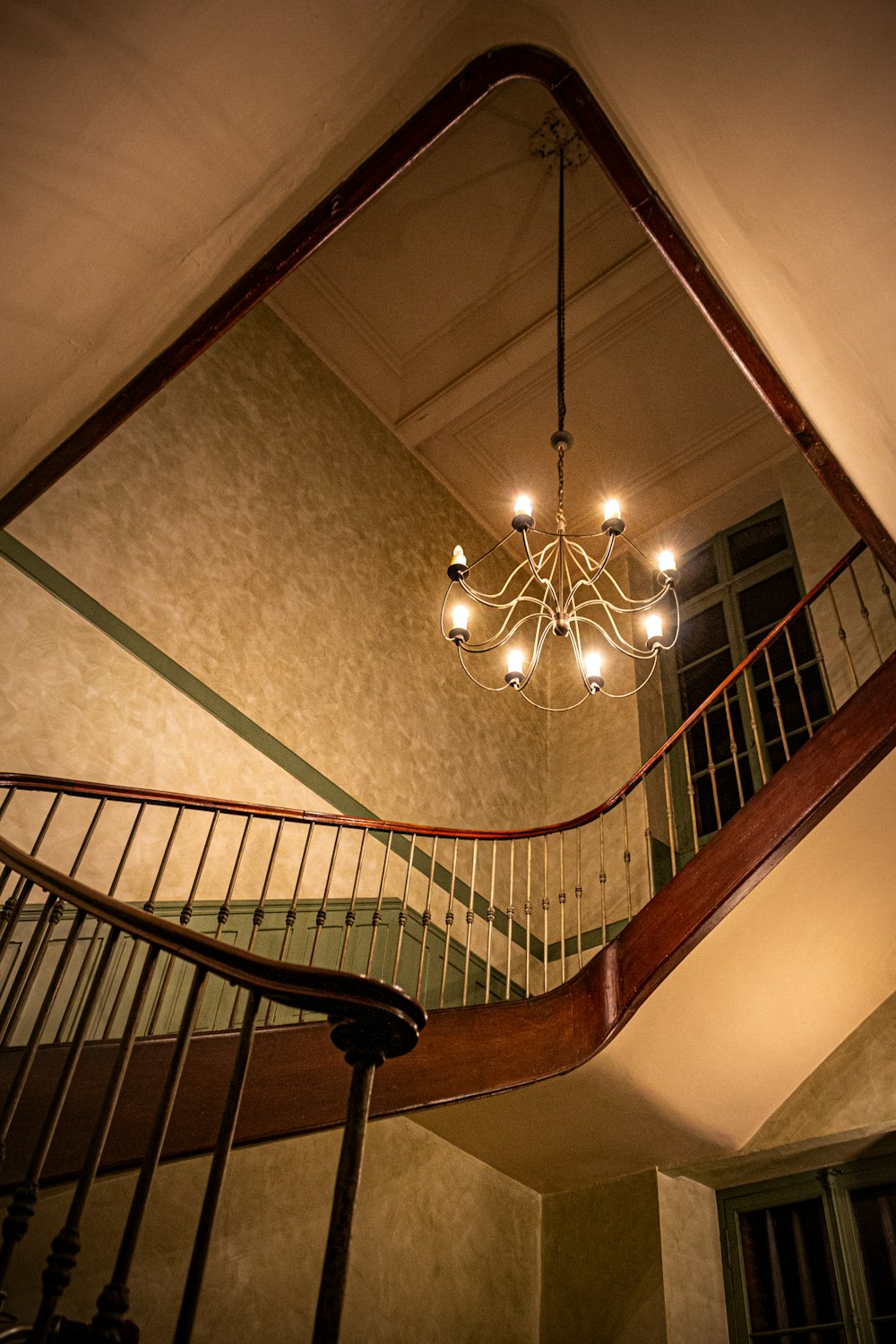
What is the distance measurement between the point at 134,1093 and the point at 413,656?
14.3 ft

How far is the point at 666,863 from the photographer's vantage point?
684cm

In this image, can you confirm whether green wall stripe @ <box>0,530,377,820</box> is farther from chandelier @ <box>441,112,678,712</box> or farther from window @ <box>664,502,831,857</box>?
window @ <box>664,502,831,857</box>

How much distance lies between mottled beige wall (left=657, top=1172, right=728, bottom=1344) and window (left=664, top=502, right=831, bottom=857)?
2.30m

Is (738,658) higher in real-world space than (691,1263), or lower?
higher

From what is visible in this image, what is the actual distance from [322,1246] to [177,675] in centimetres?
305

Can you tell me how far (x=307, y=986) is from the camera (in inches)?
66.1

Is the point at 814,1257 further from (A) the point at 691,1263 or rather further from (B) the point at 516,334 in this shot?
(B) the point at 516,334

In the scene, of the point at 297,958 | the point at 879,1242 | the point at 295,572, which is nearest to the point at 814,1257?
the point at 879,1242

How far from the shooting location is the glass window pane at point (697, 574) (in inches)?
328

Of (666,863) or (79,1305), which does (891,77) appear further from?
(666,863)

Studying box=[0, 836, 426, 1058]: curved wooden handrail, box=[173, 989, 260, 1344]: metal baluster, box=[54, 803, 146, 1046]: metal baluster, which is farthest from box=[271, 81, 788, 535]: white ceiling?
box=[173, 989, 260, 1344]: metal baluster

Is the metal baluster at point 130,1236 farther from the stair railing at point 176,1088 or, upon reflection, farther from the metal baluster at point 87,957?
the metal baluster at point 87,957

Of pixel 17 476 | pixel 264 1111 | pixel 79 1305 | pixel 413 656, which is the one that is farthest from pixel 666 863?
pixel 17 476

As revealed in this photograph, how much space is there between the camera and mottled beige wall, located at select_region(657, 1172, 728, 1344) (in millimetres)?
4797
